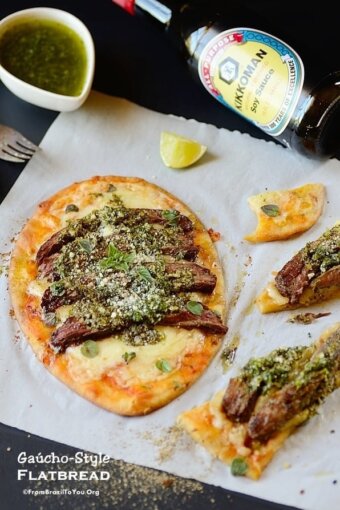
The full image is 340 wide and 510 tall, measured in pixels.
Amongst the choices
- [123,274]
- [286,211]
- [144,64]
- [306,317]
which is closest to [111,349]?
[123,274]

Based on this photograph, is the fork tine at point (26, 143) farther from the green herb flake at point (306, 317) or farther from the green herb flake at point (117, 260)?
the green herb flake at point (306, 317)

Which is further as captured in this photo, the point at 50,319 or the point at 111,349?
the point at 50,319

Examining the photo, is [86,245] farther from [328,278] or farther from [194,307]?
[328,278]

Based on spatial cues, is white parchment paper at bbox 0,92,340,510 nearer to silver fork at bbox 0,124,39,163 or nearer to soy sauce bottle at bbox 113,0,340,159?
silver fork at bbox 0,124,39,163

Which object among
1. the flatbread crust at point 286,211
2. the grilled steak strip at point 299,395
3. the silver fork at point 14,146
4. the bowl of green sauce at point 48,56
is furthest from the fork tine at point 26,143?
the grilled steak strip at point 299,395

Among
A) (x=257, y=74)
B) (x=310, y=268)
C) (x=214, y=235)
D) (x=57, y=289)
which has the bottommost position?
(x=57, y=289)

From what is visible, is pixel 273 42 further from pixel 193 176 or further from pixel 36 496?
pixel 36 496

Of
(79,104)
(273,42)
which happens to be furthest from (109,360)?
(273,42)
